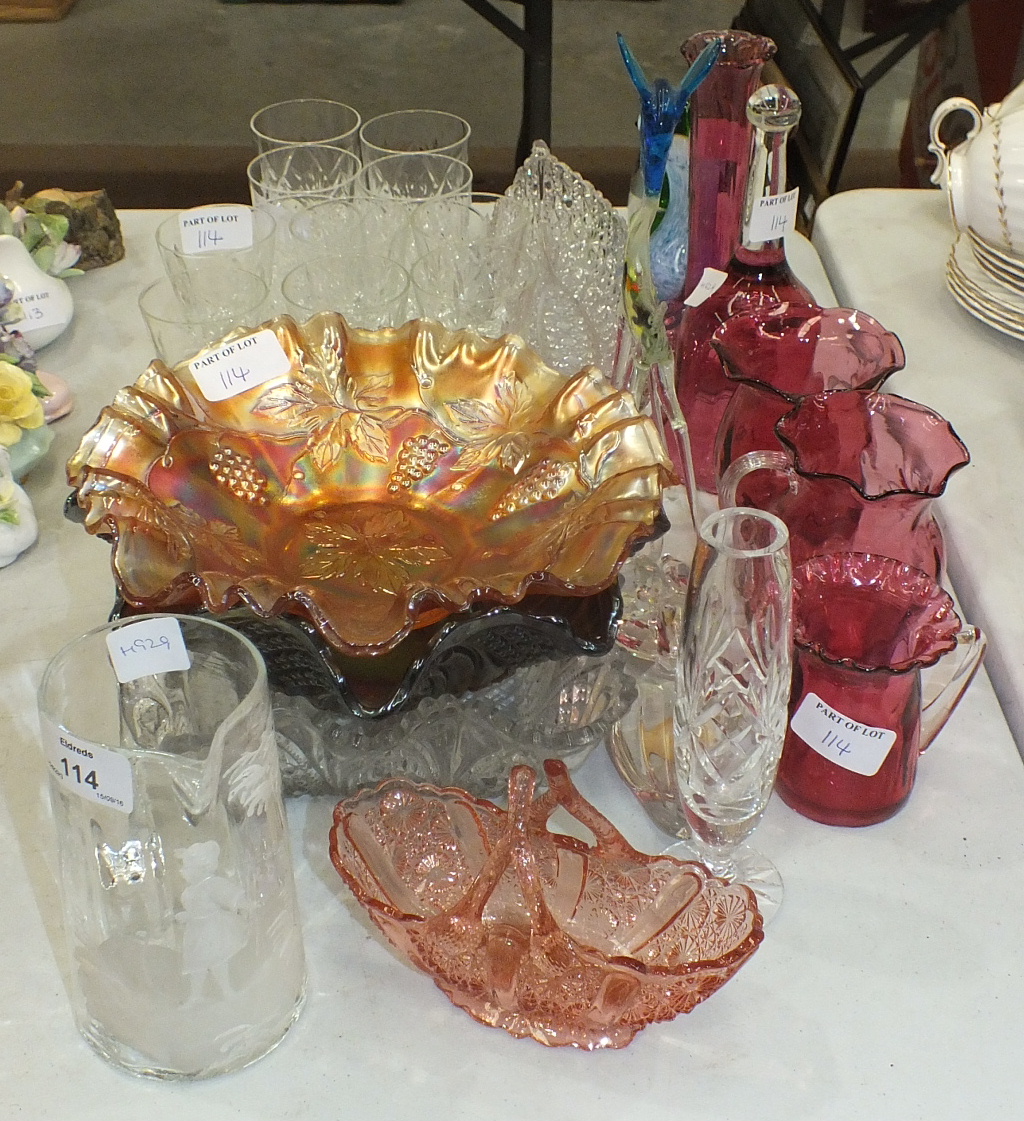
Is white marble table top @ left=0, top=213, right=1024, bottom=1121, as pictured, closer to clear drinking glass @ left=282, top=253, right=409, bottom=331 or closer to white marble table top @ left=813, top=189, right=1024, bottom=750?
white marble table top @ left=813, top=189, right=1024, bottom=750

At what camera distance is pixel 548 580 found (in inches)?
26.7

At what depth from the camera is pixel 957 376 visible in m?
1.25

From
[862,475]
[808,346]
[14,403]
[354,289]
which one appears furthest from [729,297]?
[14,403]

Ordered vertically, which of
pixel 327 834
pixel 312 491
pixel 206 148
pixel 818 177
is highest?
pixel 312 491

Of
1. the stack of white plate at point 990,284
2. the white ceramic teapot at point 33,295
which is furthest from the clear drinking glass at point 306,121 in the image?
the stack of white plate at point 990,284

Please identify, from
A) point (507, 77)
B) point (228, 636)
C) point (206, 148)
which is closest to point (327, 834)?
point (228, 636)

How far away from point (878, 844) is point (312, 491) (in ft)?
1.42

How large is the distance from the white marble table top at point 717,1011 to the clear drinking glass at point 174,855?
30 mm

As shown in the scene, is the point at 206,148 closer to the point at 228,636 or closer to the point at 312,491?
the point at 312,491

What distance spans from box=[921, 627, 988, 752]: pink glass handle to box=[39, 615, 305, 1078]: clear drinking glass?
42cm

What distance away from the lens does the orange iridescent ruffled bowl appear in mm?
722

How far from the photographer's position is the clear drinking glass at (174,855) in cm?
59

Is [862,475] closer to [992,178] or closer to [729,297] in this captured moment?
[729,297]

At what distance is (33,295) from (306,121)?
487 mm
